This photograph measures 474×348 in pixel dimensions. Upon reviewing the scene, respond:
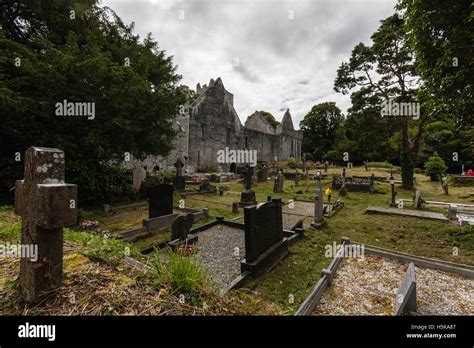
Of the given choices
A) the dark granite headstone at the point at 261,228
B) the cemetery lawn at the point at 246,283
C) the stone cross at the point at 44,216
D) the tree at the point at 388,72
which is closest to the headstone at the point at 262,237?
the dark granite headstone at the point at 261,228

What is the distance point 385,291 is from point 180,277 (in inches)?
155

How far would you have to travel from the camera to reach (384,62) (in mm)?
15805

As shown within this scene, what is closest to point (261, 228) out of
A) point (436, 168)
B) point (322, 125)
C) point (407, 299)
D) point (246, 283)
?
point (246, 283)

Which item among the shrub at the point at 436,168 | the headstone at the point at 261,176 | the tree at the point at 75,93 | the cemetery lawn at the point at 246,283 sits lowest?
the cemetery lawn at the point at 246,283

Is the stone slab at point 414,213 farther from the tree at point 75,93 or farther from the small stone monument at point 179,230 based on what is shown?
the tree at point 75,93

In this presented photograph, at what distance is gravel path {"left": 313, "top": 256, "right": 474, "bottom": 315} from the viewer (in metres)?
3.47

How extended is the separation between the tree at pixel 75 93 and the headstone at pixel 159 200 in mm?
3117

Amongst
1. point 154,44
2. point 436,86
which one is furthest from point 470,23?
point 154,44

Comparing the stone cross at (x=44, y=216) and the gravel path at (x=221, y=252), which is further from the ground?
the stone cross at (x=44, y=216)

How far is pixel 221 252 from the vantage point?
5980 mm

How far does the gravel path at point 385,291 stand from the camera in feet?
11.4

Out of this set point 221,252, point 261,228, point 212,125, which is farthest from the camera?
point 212,125

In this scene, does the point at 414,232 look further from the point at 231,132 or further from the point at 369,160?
the point at 369,160

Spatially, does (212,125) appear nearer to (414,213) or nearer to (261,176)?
(261,176)
